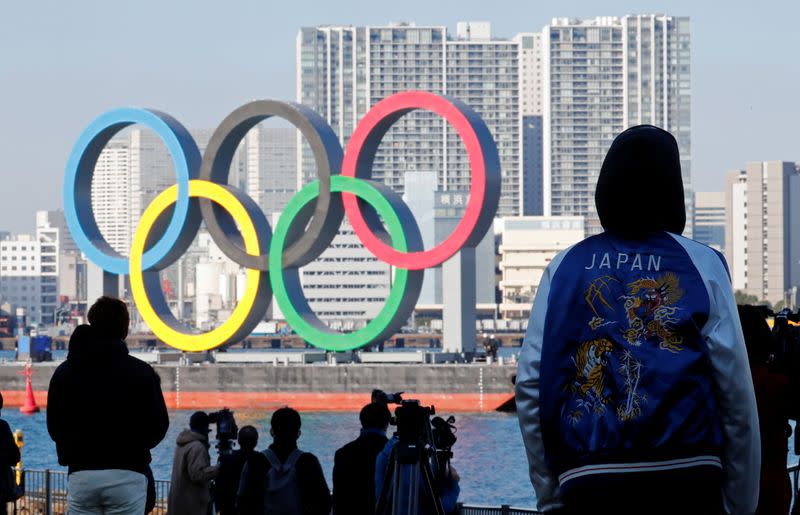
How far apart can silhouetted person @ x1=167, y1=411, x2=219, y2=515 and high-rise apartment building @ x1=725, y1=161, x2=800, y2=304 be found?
159m

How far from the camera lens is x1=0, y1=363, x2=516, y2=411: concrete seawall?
152ft

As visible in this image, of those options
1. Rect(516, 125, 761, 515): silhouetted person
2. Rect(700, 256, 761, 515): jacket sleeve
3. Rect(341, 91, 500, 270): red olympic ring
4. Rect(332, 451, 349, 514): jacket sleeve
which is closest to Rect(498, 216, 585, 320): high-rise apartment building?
Rect(341, 91, 500, 270): red olympic ring

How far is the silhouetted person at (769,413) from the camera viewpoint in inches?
267

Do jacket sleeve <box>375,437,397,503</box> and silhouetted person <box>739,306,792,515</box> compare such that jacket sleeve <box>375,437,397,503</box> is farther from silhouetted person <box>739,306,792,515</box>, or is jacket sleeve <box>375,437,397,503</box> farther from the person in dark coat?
silhouetted person <box>739,306,792,515</box>

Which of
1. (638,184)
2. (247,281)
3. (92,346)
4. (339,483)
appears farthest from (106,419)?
(247,281)

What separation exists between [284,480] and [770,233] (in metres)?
166

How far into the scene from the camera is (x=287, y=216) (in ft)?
151

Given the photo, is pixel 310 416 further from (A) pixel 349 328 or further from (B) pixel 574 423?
(A) pixel 349 328

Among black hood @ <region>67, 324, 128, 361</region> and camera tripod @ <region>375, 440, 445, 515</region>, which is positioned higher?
black hood @ <region>67, 324, 128, 361</region>

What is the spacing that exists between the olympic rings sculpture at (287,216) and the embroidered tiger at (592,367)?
124 ft

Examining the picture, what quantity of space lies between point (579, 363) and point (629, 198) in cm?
49

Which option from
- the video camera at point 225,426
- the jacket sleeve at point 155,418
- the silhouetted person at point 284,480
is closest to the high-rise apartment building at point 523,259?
the video camera at point 225,426

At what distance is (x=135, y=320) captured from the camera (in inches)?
7421

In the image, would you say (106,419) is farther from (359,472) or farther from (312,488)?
(359,472)
